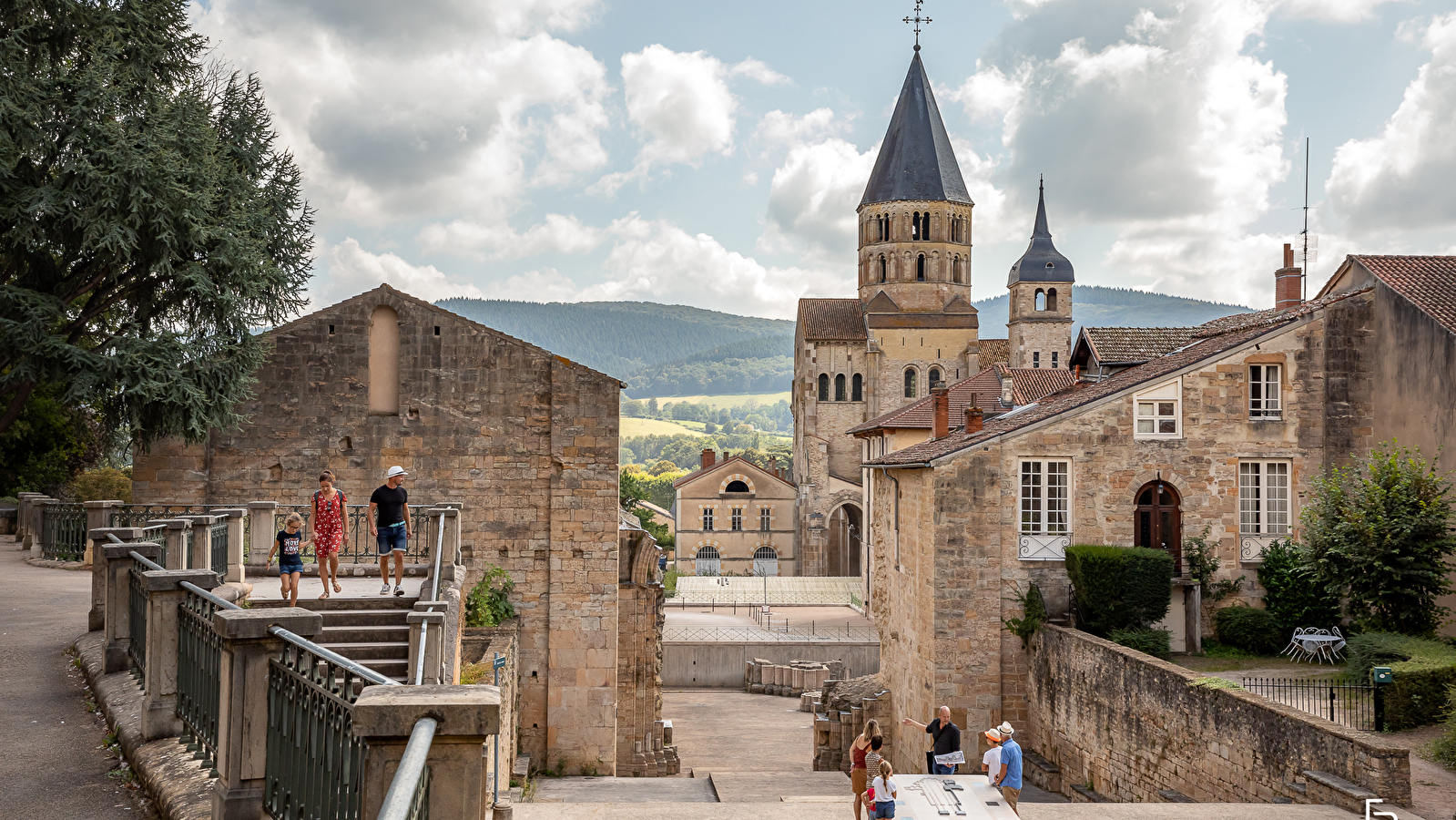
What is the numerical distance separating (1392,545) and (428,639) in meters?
16.5

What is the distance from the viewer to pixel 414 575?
1672cm

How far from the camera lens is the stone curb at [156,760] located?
21.9 ft

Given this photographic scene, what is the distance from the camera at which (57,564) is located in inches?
806

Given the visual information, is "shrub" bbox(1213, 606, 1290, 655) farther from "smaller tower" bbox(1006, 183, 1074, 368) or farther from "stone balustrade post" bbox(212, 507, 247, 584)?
"smaller tower" bbox(1006, 183, 1074, 368)

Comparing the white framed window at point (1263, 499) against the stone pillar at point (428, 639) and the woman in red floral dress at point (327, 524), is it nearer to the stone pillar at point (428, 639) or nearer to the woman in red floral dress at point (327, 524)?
the stone pillar at point (428, 639)

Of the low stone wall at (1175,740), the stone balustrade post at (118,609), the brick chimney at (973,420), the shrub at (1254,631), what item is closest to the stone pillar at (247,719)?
the stone balustrade post at (118,609)

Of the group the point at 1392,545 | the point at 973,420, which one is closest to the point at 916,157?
the point at 973,420

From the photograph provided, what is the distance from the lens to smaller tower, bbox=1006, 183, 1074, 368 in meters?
81.1

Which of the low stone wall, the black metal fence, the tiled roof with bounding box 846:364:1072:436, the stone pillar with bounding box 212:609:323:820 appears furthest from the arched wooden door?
the stone pillar with bounding box 212:609:323:820

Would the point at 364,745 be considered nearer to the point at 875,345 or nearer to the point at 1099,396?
the point at 1099,396

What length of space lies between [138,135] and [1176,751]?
1880 cm

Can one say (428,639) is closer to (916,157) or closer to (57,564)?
(57,564)

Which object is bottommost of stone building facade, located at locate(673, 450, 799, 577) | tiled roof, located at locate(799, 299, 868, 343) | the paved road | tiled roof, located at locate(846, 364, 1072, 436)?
stone building facade, located at locate(673, 450, 799, 577)

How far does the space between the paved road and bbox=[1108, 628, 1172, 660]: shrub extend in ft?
56.9
